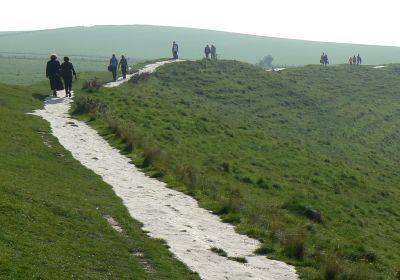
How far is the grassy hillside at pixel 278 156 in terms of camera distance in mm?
20922

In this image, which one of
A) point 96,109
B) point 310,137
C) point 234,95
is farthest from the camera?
point 234,95

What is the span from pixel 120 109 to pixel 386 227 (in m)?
19.9

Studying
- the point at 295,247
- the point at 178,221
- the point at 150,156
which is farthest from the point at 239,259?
the point at 150,156

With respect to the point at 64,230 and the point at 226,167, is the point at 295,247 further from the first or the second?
the point at 226,167

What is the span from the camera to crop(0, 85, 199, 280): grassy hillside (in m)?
12.7

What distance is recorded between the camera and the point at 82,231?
51.5ft

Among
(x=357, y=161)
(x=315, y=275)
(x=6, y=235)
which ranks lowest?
(x=357, y=161)

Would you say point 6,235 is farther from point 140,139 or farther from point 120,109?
point 120,109

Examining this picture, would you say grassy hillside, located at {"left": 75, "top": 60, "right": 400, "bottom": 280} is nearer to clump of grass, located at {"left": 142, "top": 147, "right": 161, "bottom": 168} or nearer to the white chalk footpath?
clump of grass, located at {"left": 142, "top": 147, "right": 161, "bottom": 168}

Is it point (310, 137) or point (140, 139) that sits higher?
point (140, 139)

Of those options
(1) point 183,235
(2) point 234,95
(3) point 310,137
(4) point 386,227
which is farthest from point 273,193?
(2) point 234,95

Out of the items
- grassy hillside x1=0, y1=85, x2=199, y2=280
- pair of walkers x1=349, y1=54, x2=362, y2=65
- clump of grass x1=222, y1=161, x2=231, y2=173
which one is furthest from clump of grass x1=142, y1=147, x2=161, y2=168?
pair of walkers x1=349, y1=54, x2=362, y2=65

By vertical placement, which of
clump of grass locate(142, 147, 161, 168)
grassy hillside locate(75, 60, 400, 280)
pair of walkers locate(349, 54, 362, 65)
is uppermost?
pair of walkers locate(349, 54, 362, 65)

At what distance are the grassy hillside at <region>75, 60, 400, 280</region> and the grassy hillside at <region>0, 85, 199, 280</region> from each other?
147 inches
